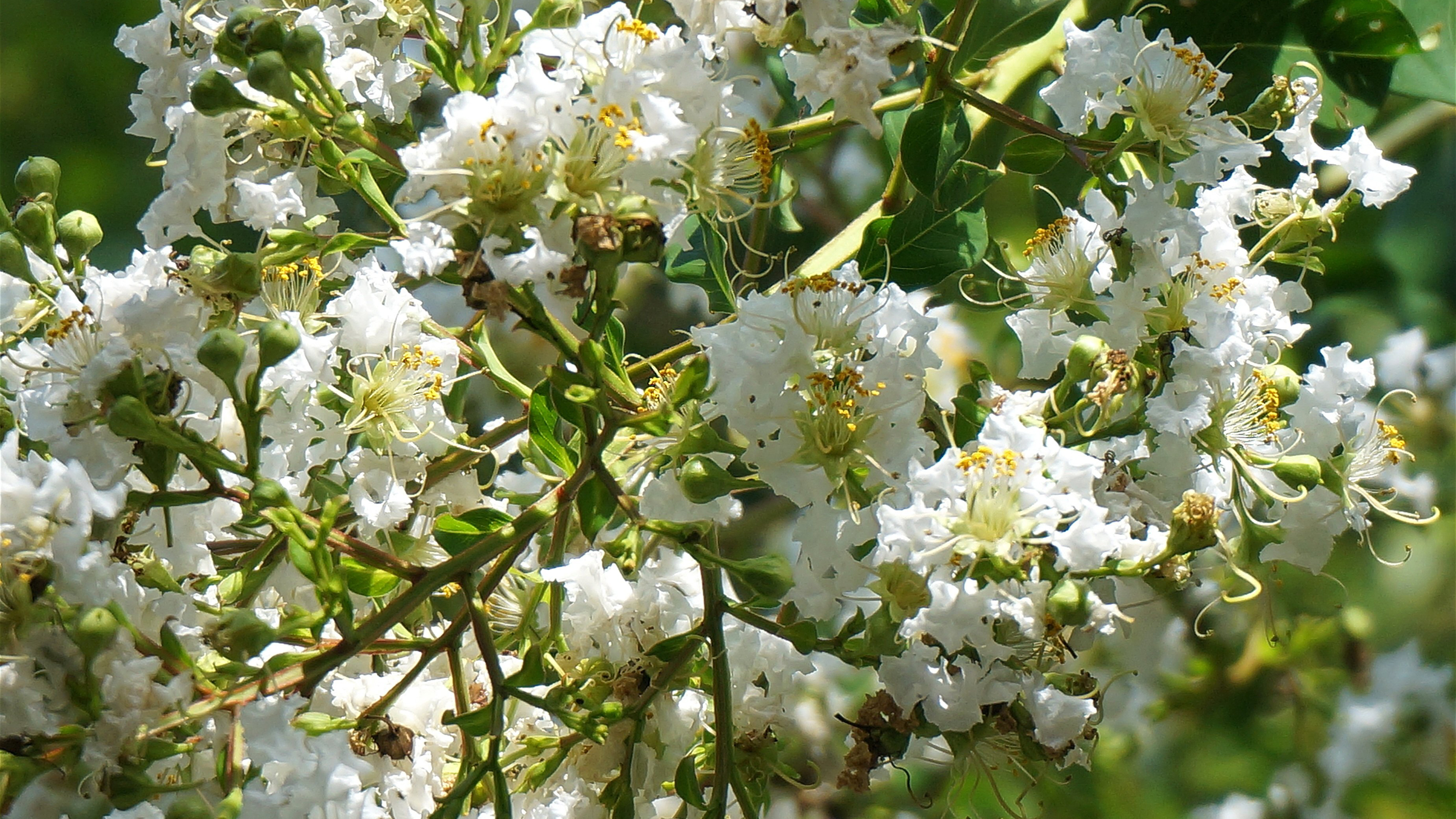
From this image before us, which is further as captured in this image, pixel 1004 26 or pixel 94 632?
pixel 1004 26

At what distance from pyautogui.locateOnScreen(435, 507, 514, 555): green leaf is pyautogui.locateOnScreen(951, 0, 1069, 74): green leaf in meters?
0.50

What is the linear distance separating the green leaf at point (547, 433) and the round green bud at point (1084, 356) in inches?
13.2

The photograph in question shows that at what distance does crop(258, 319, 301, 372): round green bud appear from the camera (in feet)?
2.46

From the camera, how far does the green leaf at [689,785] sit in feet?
2.79

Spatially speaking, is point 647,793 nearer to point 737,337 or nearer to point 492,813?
point 492,813

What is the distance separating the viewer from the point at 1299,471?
34.2 inches

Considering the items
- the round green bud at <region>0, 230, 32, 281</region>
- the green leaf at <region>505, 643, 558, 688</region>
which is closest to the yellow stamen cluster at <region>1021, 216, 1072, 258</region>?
the green leaf at <region>505, 643, 558, 688</region>

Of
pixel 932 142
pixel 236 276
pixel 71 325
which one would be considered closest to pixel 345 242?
pixel 236 276

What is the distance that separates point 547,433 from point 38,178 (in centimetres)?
42

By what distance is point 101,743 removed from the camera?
72 centimetres

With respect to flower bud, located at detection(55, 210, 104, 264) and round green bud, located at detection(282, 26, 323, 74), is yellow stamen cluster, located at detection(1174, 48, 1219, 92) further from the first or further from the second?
flower bud, located at detection(55, 210, 104, 264)

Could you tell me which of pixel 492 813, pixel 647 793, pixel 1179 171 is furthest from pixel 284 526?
pixel 1179 171

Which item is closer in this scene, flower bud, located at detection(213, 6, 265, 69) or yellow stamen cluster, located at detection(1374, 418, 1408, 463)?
flower bud, located at detection(213, 6, 265, 69)

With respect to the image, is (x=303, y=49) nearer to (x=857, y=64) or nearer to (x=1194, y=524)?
(x=857, y=64)
